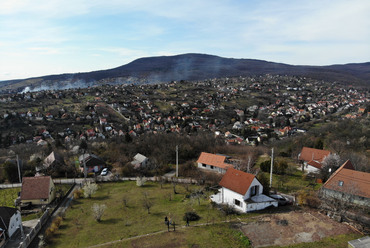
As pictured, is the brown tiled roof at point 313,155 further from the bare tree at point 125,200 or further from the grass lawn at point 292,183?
the bare tree at point 125,200

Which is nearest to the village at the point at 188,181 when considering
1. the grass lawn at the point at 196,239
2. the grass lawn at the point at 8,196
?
the grass lawn at the point at 196,239

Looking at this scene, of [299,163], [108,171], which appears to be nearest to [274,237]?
[299,163]

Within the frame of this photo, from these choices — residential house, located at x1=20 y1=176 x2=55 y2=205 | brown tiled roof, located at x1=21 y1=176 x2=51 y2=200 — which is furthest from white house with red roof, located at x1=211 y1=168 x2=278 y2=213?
brown tiled roof, located at x1=21 y1=176 x2=51 y2=200

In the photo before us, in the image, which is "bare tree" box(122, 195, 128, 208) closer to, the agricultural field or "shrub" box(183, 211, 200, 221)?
the agricultural field

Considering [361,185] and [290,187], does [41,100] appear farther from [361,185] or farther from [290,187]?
[361,185]

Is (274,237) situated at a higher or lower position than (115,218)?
higher

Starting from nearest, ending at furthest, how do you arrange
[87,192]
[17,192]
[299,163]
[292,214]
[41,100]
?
[292,214], [87,192], [17,192], [299,163], [41,100]

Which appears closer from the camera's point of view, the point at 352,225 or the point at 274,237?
the point at 274,237
